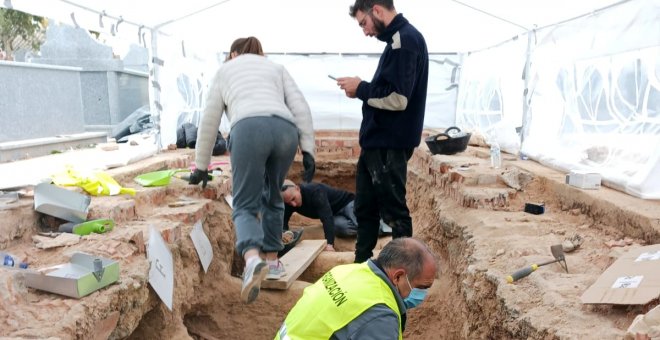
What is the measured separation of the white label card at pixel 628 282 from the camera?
1.84 m

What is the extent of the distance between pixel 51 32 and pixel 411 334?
9.87m

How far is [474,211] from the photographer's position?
3652mm

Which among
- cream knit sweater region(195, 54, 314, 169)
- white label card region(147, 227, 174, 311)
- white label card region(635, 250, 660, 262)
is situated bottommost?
white label card region(147, 227, 174, 311)

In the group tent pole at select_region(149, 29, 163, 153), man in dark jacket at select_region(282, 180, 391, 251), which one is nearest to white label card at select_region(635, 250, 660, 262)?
man in dark jacket at select_region(282, 180, 391, 251)

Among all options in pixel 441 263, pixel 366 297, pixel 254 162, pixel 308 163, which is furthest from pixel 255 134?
pixel 441 263

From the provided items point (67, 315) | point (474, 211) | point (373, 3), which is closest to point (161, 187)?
point (67, 315)

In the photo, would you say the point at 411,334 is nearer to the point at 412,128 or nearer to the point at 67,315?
the point at 412,128

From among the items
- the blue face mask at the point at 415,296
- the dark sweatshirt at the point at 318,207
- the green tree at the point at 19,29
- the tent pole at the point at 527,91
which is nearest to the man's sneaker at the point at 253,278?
the blue face mask at the point at 415,296

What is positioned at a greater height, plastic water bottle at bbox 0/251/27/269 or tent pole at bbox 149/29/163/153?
tent pole at bbox 149/29/163/153

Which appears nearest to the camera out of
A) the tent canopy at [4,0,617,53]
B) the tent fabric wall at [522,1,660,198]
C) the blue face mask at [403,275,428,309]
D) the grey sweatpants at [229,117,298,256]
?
the blue face mask at [403,275,428,309]

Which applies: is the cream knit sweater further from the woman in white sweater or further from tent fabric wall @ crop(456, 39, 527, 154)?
tent fabric wall @ crop(456, 39, 527, 154)

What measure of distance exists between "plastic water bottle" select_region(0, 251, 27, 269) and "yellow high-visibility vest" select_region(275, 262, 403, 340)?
59.8 inches

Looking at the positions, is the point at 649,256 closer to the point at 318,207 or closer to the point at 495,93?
the point at 318,207

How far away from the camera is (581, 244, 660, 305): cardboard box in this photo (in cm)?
176
